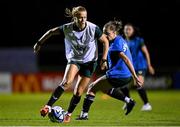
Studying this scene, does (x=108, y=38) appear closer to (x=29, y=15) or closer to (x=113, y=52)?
(x=113, y=52)

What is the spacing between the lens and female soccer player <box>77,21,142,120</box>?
1257 centimetres

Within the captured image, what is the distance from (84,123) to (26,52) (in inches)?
654

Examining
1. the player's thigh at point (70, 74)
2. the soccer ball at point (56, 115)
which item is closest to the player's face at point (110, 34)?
the player's thigh at point (70, 74)

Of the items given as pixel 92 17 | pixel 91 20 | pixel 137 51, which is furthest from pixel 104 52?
pixel 92 17

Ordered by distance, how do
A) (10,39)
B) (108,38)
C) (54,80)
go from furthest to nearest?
(10,39)
(54,80)
(108,38)

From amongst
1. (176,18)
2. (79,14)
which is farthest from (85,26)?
(176,18)

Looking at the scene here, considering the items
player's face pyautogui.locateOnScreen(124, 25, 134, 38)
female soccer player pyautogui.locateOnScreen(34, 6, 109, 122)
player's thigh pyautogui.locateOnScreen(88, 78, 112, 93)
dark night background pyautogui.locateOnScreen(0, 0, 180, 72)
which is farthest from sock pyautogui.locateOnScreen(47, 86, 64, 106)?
dark night background pyautogui.locateOnScreen(0, 0, 180, 72)

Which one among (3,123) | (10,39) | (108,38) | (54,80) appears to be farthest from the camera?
(10,39)

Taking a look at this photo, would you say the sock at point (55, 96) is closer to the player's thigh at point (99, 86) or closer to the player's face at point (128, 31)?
the player's thigh at point (99, 86)

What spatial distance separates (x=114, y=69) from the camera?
1312 centimetres

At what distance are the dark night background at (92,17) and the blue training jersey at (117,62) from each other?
66.8ft

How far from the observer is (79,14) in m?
11.7

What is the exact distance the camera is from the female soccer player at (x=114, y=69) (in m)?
12.6

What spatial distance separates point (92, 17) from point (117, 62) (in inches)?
891
